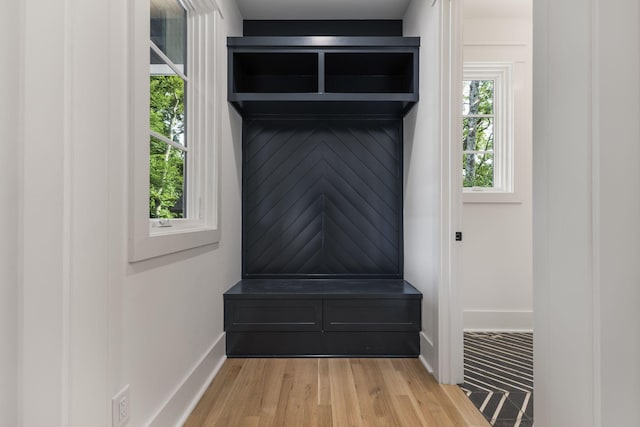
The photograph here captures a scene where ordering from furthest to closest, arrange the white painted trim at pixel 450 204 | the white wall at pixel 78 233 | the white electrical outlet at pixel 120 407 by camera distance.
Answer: the white painted trim at pixel 450 204, the white electrical outlet at pixel 120 407, the white wall at pixel 78 233

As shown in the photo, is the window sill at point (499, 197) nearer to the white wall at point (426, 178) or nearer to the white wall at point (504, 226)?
the white wall at point (504, 226)

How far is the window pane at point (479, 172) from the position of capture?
128 inches

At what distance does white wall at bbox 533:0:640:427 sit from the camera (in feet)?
2.74

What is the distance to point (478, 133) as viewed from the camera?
3.26 m

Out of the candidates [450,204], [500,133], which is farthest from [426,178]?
[500,133]

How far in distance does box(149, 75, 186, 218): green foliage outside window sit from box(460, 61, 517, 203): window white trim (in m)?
2.28

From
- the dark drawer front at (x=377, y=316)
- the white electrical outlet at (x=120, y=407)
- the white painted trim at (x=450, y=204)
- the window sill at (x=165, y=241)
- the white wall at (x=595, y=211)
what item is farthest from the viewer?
the dark drawer front at (x=377, y=316)

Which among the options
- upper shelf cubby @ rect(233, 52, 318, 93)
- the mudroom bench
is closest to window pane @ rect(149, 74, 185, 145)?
upper shelf cubby @ rect(233, 52, 318, 93)

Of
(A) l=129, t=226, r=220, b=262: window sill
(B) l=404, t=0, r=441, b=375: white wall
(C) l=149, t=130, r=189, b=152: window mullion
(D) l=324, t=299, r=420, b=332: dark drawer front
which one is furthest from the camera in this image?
(D) l=324, t=299, r=420, b=332: dark drawer front

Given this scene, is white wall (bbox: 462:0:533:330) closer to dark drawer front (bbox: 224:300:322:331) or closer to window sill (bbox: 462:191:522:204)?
window sill (bbox: 462:191:522:204)

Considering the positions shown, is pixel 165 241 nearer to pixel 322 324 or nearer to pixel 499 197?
pixel 322 324

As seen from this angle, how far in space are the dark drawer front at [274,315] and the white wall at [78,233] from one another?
42.6 inches

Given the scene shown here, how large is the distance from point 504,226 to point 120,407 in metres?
2.99

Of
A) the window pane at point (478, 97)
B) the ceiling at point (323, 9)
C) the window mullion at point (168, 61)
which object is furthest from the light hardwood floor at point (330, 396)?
the ceiling at point (323, 9)
